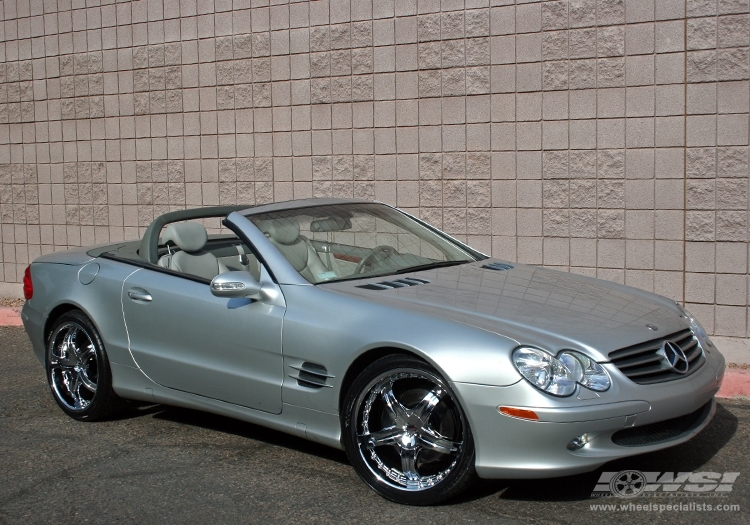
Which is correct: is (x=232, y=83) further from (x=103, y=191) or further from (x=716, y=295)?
(x=716, y=295)

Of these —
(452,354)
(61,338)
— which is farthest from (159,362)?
(452,354)

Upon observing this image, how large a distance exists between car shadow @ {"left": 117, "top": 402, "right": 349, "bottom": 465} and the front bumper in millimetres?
1199

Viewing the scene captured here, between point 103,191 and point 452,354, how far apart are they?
769 cm

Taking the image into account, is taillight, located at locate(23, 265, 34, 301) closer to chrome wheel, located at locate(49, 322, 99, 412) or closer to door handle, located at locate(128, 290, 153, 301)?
chrome wheel, located at locate(49, 322, 99, 412)

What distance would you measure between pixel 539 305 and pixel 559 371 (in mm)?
688

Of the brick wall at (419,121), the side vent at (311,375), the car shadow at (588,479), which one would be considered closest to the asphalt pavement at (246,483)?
the car shadow at (588,479)

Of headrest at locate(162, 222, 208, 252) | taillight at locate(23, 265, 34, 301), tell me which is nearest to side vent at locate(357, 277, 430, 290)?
headrest at locate(162, 222, 208, 252)

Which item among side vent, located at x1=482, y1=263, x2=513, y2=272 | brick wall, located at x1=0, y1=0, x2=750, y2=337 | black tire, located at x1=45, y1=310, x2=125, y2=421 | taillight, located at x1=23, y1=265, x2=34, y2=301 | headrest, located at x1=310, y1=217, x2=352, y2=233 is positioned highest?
brick wall, located at x1=0, y1=0, x2=750, y2=337

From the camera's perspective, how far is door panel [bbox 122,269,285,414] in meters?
4.96

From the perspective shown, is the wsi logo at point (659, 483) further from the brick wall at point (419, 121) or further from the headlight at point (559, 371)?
the brick wall at point (419, 121)

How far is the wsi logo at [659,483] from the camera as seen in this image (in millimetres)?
4492

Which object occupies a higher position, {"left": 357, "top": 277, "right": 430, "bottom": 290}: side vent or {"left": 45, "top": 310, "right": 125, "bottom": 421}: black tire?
{"left": 357, "top": 277, "right": 430, "bottom": 290}: side vent

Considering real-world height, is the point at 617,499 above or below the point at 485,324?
below

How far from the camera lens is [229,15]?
390 inches
